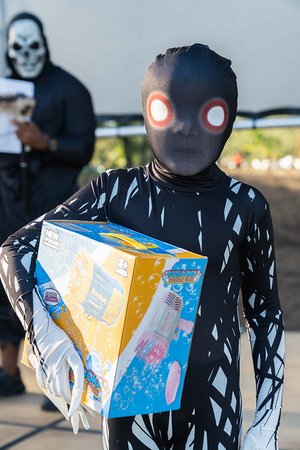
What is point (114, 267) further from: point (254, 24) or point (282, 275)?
point (282, 275)

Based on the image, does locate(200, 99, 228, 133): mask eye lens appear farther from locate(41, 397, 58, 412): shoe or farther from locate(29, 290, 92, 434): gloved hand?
locate(41, 397, 58, 412): shoe

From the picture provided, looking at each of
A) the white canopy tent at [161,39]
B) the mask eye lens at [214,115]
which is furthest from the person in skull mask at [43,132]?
the mask eye lens at [214,115]

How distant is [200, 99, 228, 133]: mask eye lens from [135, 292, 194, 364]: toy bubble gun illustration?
1.54ft

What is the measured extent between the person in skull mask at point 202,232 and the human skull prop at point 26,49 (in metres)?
2.63

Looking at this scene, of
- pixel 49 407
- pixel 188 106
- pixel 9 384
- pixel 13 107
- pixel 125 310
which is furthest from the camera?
pixel 9 384

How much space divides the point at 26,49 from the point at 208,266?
2876 millimetres

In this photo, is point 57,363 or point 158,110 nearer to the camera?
point 57,363

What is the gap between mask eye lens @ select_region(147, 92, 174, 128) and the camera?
2068 mm

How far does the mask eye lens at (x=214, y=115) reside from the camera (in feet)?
6.77

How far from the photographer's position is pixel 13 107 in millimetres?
4566

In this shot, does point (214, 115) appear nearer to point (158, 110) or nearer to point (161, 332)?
point (158, 110)

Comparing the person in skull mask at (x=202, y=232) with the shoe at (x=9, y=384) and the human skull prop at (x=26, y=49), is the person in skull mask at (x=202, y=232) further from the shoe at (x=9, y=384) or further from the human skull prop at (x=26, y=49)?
the shoe at (x=9, y=384)

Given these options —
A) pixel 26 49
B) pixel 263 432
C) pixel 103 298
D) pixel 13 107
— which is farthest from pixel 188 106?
pixel 26 49

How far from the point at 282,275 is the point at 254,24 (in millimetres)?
4074
